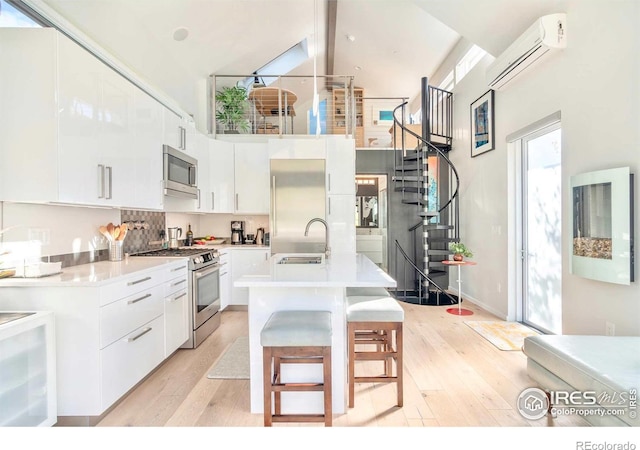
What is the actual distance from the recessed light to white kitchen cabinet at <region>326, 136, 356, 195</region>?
2270mm

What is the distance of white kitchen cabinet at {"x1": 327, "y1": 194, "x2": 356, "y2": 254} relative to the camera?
13.9ft

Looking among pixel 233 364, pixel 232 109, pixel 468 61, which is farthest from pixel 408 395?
pixel 468 61

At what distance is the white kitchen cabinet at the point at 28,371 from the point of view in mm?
1589

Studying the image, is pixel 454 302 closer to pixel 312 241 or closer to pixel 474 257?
pixel 474 257

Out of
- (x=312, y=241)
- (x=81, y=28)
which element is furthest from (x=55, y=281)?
(x=312, y=241)

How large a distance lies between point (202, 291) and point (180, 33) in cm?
323

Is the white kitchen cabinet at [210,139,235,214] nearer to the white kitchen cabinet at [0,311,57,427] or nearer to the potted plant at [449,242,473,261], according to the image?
the white kitchen cabinet at [0,311,57,427]

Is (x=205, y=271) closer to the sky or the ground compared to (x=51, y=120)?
closer to the ground

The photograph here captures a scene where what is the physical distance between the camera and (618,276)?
2100 millimetres

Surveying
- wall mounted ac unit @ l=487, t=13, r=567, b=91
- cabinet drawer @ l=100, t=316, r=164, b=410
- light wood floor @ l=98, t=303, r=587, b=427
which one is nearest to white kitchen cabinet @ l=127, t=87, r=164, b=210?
cabinet drawer @ l=100, t=316, r=164, b=410

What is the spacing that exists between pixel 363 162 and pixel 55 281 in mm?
4436

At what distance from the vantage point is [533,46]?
277 cm

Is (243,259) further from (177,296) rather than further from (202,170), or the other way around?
(177,296)

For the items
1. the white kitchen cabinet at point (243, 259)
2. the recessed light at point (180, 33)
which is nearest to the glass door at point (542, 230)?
the white kitchen cabinet at point (243, 259)
